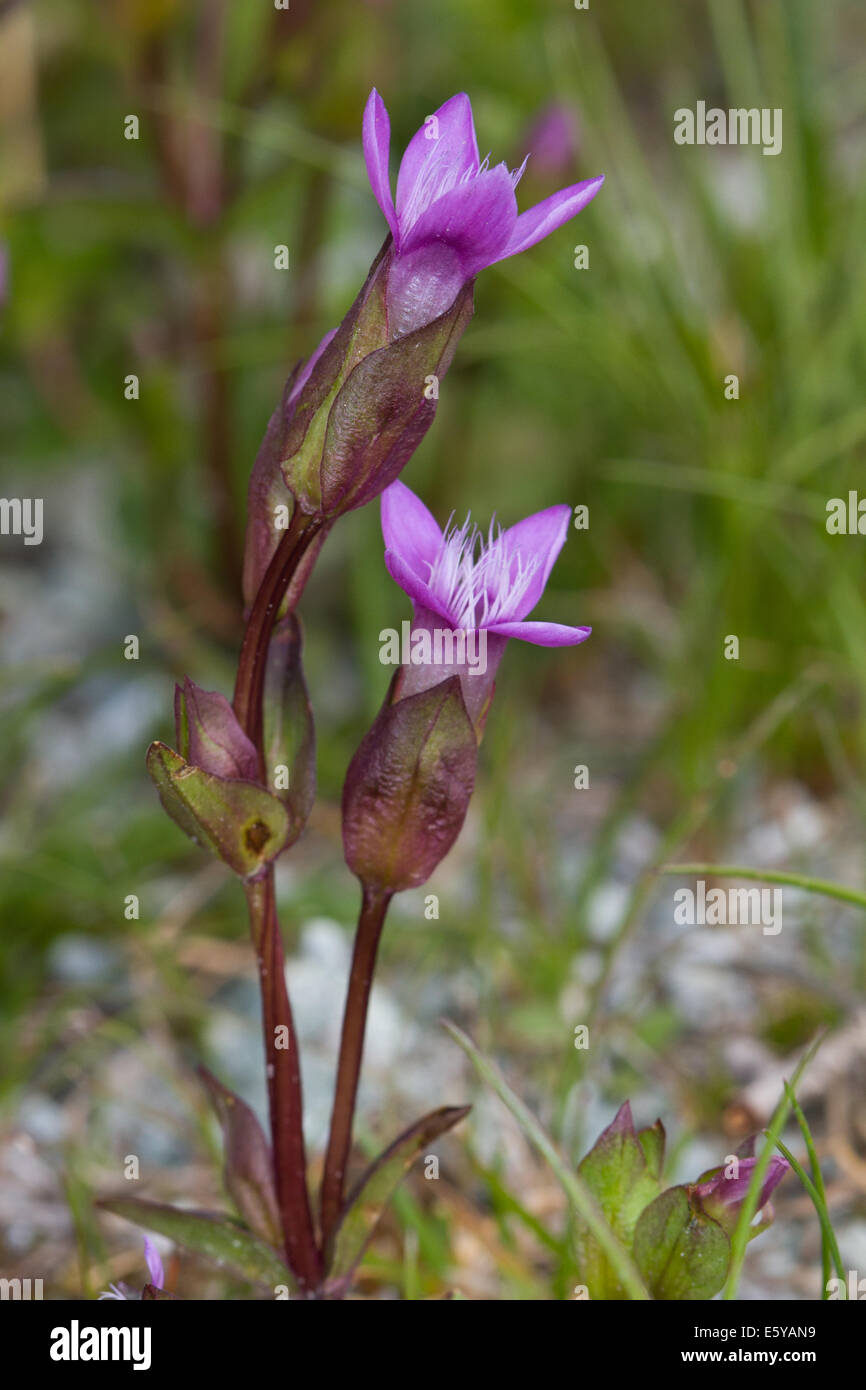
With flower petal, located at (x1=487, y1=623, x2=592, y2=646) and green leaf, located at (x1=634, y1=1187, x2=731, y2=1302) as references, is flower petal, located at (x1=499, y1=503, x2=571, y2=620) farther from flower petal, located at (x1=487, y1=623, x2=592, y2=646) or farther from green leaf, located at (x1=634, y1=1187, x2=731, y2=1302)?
green leaf, located at (x1=634, y1=1187, x2=731, y2=1302)

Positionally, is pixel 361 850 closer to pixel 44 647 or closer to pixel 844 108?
pixel 44 647

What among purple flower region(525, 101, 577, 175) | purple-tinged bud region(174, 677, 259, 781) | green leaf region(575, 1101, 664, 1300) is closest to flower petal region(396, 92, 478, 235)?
purple-tinged bud region(174, 677, 259, 781)

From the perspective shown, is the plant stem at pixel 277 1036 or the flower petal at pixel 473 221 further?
the plant stem at pixel 277 1036

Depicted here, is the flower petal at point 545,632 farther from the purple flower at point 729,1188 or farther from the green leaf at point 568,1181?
the purple flower at point 729,1188

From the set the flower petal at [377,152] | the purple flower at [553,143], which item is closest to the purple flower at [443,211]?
the flower petal at [377,152]

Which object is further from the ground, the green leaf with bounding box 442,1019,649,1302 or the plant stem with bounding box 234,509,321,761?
the plant stem with bounding box 234,509,321,761

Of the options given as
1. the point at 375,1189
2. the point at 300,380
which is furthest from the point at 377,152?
the point at 375,1189
